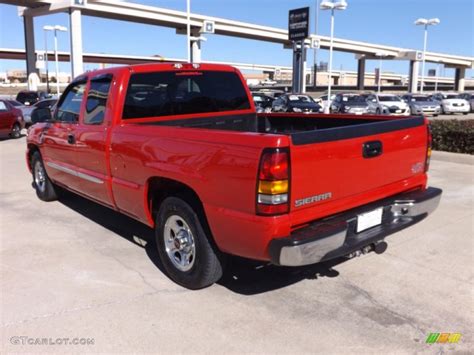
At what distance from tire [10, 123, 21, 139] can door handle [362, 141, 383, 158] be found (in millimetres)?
16200

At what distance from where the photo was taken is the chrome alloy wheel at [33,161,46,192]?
733 centimetres

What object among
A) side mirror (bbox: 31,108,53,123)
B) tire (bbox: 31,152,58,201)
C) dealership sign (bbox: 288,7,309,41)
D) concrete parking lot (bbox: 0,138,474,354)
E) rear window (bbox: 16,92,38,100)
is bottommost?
concrete parking lot (bbox: 0,138,474,354)

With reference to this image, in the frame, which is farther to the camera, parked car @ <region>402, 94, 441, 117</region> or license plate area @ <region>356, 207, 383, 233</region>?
parked car @ <region>402, 94, 441, 117</region>

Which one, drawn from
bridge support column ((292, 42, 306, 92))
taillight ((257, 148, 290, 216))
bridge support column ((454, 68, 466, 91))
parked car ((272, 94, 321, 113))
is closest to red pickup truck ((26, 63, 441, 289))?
taillight ((257, 148, 290, 216))

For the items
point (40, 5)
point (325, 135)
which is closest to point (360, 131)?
point (325, 135)

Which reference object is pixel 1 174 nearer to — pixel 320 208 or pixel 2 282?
pixel 2 282

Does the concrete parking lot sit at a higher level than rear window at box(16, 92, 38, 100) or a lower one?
lower

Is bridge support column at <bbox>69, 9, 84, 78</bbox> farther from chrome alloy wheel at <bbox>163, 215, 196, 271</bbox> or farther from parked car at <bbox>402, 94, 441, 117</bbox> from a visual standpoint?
chrome alloy wheel at <bbox>163, 215, 196, 271</bbox>

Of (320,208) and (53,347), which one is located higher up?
(320,208)

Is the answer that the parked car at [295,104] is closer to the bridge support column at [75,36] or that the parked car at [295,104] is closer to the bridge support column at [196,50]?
the bridge support column at [75,36]

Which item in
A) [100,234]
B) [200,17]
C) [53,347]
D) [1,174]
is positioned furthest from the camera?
[200,17]

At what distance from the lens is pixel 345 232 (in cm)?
352

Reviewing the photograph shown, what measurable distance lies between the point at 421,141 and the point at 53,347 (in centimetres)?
357

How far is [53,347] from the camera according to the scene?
3.31 meters
